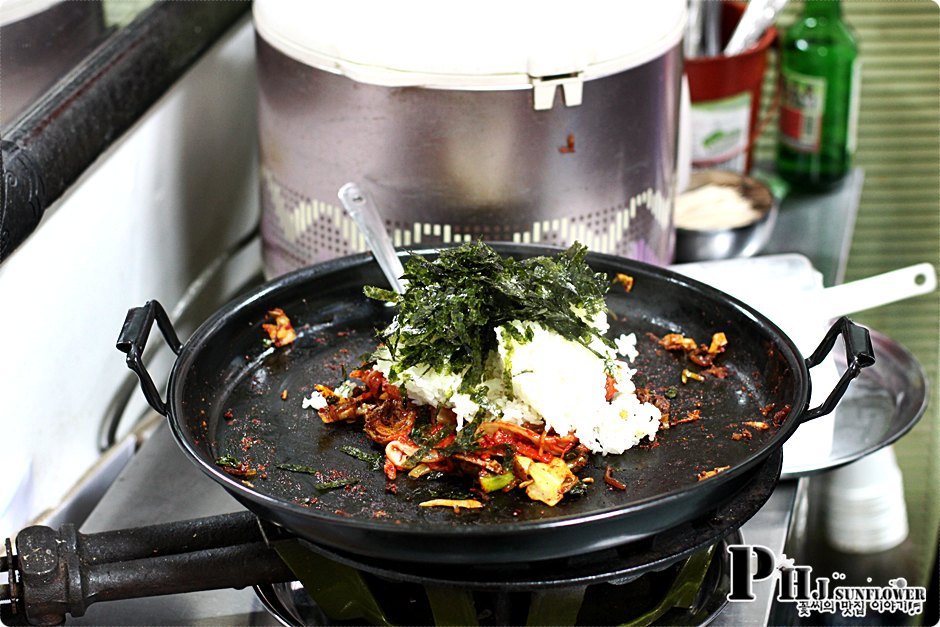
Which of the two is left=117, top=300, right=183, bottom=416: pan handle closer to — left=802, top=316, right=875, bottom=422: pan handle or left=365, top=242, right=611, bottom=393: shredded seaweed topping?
left=365, top=242, right=611, bottom=393: shredded seaweed topping

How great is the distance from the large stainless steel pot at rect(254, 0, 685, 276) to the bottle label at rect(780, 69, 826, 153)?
83 cm

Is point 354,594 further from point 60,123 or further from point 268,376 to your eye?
point 60,123

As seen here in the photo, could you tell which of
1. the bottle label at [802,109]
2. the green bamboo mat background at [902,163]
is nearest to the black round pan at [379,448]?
the bottle label at [802,109]

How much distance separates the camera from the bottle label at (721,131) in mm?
2098

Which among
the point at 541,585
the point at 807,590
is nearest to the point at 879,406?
the point at 807,590

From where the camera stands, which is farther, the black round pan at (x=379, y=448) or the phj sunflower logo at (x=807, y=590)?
the phj sunflower logo at (x=807, y=590)

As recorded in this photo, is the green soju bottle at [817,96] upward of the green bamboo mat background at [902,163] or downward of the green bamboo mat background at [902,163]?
upward

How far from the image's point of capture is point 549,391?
1.05 meters

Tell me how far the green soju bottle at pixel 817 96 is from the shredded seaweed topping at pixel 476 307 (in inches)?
52.1

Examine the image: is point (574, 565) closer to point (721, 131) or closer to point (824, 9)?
point (721, 131)

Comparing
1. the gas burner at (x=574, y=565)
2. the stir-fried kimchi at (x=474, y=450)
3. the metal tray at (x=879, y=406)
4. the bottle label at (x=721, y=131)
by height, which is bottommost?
the metal tray at (x=879, y=406)

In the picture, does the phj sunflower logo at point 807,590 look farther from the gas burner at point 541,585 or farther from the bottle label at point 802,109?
the bottle label at point 802,109

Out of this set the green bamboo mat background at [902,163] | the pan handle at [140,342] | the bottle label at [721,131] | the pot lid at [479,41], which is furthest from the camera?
the green bamboo mat background at [902,163]

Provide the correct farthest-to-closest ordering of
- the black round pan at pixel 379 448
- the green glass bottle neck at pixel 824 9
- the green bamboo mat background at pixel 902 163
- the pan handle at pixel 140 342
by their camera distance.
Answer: the green bamboo mat background at pixel 902 163 → the green glass bottle neck at pixel 824 9 → the pan handle at pixel 140 342 → the black round pan at pixel 379 448
